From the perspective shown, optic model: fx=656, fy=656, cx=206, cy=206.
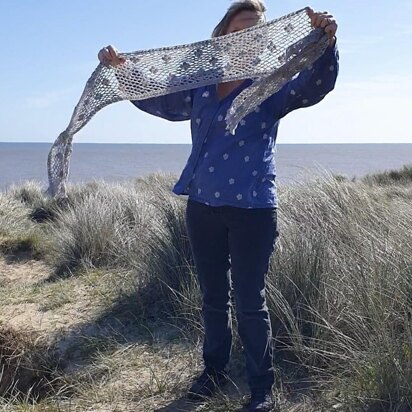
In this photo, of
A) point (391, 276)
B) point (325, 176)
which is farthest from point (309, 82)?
point (325, 176)

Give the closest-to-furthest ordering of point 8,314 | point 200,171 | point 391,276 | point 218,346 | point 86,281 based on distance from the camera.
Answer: point 200,171 → point 218,346 → point 391,276 → point 8,314 → point 86,281

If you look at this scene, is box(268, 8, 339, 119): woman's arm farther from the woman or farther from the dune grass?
the dune grass

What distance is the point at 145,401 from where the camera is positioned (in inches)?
138

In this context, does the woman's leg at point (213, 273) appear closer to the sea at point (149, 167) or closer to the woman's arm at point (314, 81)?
the woman's arm at point (314, 81)

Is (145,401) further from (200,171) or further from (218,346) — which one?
(200,171)

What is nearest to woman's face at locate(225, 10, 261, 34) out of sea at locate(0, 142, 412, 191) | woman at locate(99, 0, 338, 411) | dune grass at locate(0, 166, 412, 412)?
woman at locate(99, 0, 338, 411)

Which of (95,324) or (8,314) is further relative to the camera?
(8,314)

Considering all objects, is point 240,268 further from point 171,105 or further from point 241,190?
point 171,105

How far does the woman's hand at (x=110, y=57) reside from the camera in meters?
3.24

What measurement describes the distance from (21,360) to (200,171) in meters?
2.11

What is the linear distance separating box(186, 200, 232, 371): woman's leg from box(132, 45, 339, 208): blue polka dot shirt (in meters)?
0.11

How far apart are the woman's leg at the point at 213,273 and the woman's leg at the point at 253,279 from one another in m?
0.12

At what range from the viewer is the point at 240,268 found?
3148 mm

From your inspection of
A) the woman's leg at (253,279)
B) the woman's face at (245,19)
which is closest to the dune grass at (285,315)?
the woman's leg at (253,279)
